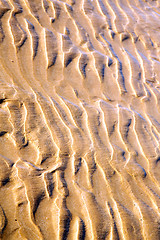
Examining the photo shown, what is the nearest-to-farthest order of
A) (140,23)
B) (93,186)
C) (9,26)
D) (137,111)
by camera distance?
(93,186) → (137,111) → (9,26) → (140,23)

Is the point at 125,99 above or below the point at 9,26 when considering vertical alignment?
below

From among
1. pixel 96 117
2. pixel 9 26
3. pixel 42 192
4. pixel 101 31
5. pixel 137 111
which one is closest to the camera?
pixel 42 192

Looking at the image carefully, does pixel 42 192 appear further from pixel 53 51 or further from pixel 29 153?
pixel 53 51

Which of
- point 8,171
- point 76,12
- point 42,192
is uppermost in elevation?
point 76,12

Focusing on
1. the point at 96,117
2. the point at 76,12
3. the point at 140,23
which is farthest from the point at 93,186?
the point at 140,23

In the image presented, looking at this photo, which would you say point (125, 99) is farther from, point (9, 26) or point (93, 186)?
point (9, 26)

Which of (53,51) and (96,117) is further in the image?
(53,51)
